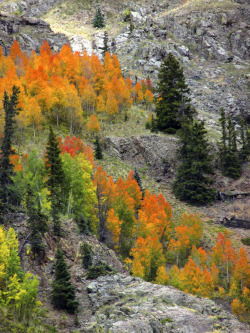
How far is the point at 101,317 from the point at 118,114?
197 ft

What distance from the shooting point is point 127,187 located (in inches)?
1847

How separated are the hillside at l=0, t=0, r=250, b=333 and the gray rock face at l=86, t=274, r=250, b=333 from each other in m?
0.08

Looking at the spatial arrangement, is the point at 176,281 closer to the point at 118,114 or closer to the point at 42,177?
the point at 42,177

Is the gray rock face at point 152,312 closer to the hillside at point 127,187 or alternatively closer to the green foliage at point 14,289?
the hillside at point 127,187

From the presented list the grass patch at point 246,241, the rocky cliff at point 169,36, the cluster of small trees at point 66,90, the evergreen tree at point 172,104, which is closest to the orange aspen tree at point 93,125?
the cluster of small trees at point 66,90

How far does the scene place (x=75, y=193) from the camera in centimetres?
3622

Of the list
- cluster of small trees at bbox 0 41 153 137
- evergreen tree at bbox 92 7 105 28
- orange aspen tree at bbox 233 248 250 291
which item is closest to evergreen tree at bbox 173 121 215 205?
orange aspen tree at bbox 233 248 250 291

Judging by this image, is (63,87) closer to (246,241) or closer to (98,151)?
(98,151)

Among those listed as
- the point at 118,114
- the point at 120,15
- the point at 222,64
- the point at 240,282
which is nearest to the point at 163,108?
the point at 118,114

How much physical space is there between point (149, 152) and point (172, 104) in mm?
15347

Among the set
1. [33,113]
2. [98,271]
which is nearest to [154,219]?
[98,271]

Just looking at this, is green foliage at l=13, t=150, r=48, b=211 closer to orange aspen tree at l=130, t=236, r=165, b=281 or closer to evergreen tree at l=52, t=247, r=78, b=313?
evergreen tree at l=52, t=247, r=78, b=313

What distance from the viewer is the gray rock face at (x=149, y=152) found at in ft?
203

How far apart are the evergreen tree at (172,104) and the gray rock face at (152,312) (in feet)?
174
